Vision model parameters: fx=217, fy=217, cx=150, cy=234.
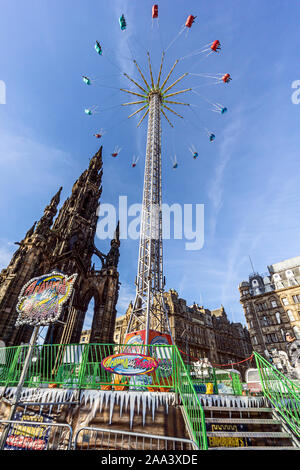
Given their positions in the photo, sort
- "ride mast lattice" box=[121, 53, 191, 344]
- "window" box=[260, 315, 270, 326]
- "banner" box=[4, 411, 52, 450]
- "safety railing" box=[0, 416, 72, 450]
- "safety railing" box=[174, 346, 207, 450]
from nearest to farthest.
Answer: "safety railing" box=[174, 346, 207, 450] → "safety railing" box=[0, 416, 72, 450] → "banner" box=[4, 411, 52, 450] → "ride mast lattice" box=[121, 53, 191, 344] → "window" box=[260, 315, 270, 326]

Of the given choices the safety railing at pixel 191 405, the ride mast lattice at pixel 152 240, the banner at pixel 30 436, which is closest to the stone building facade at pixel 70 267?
the ride mast lattice at pixel 152 240

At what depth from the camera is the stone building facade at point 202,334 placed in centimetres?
4616

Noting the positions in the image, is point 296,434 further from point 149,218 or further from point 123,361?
point 149,218

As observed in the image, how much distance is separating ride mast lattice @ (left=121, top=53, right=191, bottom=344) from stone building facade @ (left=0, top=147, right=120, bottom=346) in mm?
7981

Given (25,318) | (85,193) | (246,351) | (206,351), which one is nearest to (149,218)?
(25,318)

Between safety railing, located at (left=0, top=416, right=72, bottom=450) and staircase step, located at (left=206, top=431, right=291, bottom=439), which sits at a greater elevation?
staircase step, located at (left=206, top=431, right=291, bottom=439)

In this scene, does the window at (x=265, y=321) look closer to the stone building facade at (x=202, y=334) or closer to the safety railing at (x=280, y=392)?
the stone building facade at (x=202, y=334)

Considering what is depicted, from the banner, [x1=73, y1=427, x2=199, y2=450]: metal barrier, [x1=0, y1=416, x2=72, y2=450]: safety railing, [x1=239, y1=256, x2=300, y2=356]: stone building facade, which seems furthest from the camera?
[x1=239, y1=256, x2=300, y2=356]: stone building facade

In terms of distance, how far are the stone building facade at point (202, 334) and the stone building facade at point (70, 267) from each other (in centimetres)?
2048

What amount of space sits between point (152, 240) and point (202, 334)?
42612mm

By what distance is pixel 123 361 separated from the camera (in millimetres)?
6562

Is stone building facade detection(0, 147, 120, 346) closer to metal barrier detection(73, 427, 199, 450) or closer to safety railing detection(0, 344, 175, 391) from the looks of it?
safety railing detection(0, 344, 175, 391)

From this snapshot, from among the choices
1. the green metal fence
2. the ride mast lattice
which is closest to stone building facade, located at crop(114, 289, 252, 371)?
the ride mast lattice

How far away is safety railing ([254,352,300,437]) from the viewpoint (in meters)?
5.68
